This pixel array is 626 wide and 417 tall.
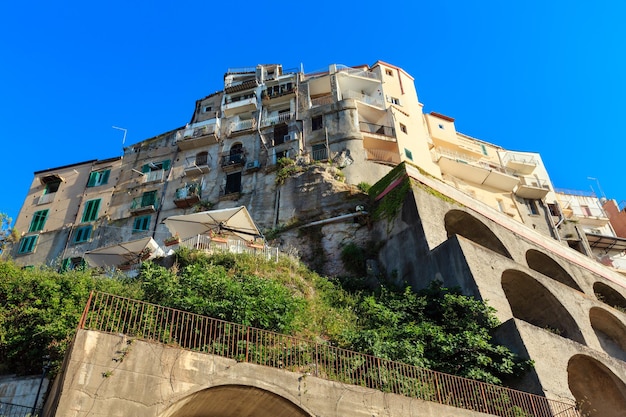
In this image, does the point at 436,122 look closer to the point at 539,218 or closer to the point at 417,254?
the point at 539,218

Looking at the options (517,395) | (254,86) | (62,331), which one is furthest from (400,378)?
(254,86)

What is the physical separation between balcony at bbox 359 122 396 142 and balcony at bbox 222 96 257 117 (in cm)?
801

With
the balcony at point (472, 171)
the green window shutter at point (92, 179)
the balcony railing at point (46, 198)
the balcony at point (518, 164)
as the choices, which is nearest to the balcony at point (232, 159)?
the green window shutter at point (92, 179)

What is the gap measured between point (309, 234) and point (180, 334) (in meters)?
15.7

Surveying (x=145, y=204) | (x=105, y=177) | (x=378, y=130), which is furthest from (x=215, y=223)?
(x=105, y=177)

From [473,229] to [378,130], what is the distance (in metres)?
12.0

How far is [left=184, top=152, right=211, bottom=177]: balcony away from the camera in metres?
33.5

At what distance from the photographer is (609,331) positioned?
21094 millimetres

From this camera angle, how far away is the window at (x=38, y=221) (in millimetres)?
33031

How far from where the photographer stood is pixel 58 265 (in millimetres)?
29734

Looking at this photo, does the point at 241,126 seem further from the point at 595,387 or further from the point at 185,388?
the point at 185,388

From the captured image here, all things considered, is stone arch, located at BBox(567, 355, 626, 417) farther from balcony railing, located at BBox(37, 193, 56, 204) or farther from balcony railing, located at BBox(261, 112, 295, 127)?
balcony railing, located at BBox(37, 193, 56, 204)

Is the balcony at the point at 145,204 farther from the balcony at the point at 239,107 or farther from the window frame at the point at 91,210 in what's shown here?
the balcony at the point at 239,107

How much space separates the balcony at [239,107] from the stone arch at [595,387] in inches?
1026
